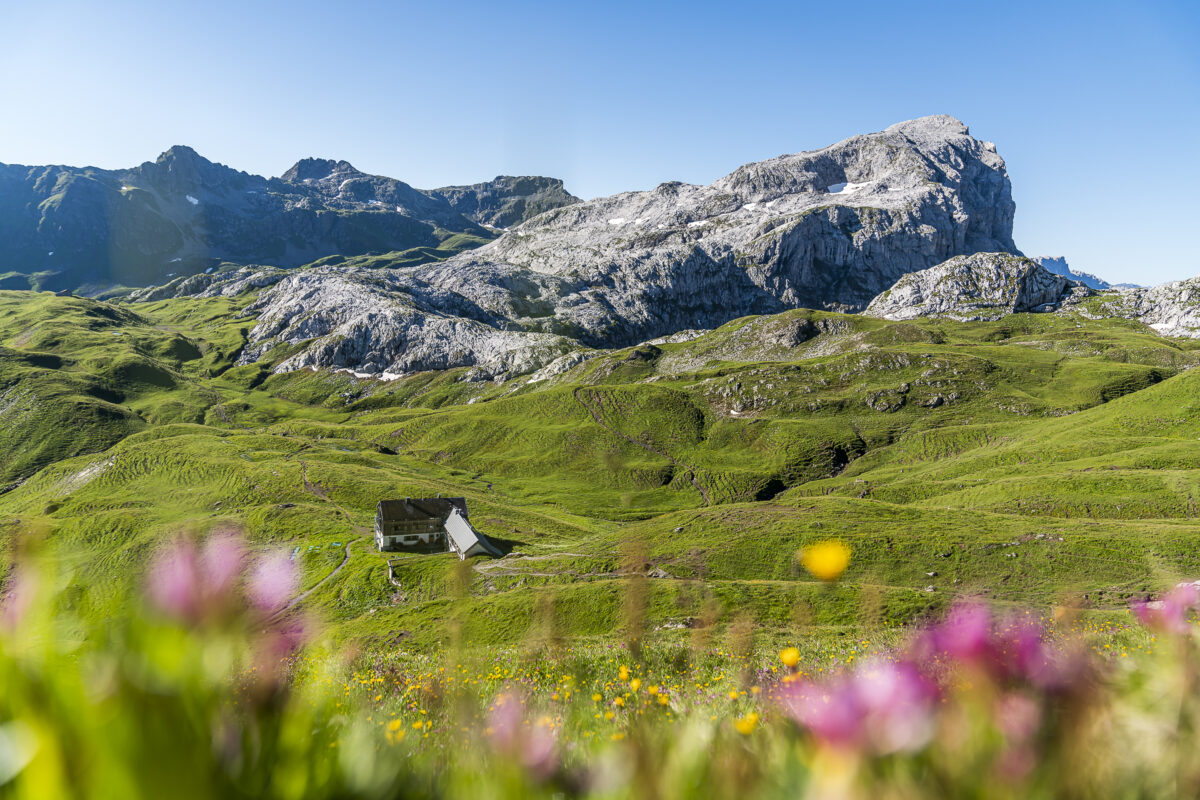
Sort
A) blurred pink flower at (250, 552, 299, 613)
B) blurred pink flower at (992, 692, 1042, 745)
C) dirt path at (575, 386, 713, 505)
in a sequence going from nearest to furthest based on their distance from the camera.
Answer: blurred pink flower at (992, 692, 1042, 745)
blurred pink flower at (250, 552, 299, 613)
dirt path at (575, 386, 713, 505)

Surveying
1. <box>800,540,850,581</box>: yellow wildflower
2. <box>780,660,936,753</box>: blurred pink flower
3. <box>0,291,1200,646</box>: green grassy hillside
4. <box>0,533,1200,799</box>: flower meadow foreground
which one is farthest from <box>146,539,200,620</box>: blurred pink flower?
<box>800,540,850,581</box>: yellow wildflower

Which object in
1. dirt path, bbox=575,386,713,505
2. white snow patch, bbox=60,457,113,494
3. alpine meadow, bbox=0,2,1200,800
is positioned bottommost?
white snow patch, bbox=60,457,113,494

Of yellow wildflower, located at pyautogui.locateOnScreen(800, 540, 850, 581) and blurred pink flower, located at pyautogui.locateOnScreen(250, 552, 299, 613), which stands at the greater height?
A: blurred pink flower, located at pyautogui.locateOnScreen(250, 552, 299, 613)

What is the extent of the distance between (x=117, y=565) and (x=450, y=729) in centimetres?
11423

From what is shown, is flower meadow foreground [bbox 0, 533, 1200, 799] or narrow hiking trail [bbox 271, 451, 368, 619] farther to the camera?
narrow hiking trail [bbox 271, 451, 368, 619]

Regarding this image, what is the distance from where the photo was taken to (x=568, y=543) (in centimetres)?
10044

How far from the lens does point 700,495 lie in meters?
154

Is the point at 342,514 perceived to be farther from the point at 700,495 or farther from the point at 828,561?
the point at 828,561

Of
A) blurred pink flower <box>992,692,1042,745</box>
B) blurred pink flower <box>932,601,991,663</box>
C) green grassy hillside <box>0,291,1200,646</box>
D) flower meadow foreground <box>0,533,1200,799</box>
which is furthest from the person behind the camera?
green grassy hillside <box>0,291,1200,646</box>

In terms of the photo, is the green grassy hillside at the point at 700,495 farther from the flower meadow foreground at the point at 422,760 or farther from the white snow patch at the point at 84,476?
the white snow patch at the point at 84,476

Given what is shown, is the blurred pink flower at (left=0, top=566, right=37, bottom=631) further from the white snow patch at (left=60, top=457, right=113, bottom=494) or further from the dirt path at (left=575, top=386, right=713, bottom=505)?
the white snow patch at (left=60, top=457, right=113, bottom=494)

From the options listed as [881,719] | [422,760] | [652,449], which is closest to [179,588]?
[422,760]

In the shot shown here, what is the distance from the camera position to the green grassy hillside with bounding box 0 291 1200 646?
56.2m

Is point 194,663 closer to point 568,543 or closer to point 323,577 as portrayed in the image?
point 323,577
